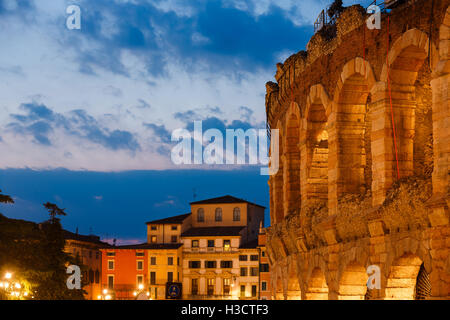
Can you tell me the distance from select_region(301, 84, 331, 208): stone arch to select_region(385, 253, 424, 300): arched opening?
6783mm

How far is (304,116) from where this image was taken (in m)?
25.9

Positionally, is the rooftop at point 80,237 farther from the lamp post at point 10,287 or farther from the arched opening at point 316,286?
the arched opening at point 316,286

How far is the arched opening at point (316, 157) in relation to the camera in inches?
993

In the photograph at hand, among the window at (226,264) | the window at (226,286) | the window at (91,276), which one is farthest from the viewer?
the window at (91,276)

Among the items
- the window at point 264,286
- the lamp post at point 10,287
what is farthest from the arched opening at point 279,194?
the window at point 264,286

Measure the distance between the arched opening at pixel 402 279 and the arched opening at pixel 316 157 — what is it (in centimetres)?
694

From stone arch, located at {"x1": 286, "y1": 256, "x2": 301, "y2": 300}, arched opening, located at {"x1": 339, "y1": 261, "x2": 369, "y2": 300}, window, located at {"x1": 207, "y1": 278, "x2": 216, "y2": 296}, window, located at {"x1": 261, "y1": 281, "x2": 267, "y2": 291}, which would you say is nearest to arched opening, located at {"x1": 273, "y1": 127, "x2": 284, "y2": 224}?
stone arch, located at {"x1": 286, "y1": 256, "x2": 301, "y2": 300}

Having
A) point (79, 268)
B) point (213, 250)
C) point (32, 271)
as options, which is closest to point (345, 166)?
point (32, 271)

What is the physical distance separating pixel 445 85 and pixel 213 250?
2815 inches

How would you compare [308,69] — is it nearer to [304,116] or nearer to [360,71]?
[304,116]

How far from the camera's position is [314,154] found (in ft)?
83.6

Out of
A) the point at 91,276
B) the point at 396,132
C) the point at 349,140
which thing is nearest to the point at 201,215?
the point at 91,276

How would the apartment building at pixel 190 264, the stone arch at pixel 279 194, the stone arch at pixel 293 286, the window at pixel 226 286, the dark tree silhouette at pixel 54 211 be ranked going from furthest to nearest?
the window at pixel 226 286, the apartment building at pixel 190 264, the dark tree silhouette at pixel 54 211, the stone arch at pixel 279 194, the stone arch at pixel 293 286

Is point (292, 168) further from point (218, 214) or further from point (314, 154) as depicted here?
point (218, 214)
